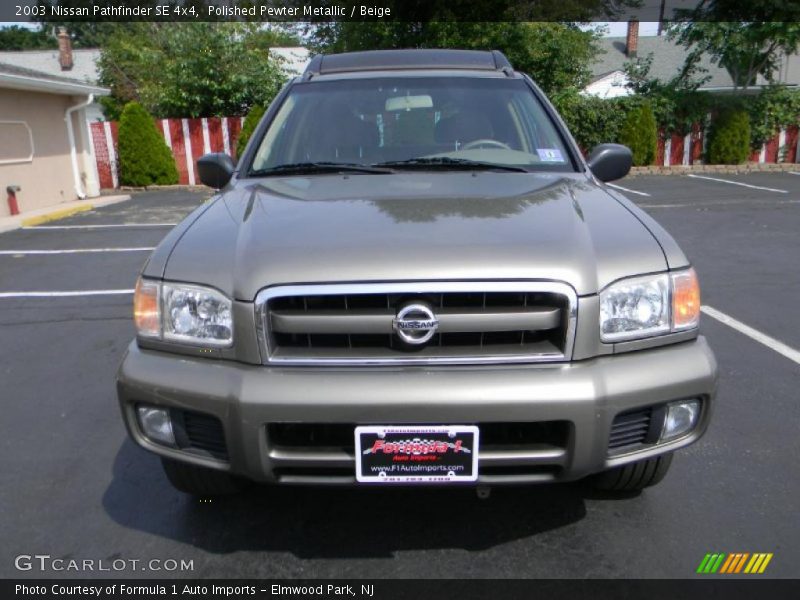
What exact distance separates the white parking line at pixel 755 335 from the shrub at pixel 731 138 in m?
16.3

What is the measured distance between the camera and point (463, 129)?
3.34 metres

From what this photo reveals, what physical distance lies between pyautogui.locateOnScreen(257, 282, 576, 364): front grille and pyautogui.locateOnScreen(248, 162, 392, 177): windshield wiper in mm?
1113

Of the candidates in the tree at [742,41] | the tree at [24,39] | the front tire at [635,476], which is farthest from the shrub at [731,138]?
the tree at [24,39]

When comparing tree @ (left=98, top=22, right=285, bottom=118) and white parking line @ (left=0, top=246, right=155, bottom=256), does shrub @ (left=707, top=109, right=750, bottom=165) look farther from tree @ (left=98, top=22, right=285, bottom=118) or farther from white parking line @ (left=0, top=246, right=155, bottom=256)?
white parking line @ (left=0, top=246, right=155, bottom=256)

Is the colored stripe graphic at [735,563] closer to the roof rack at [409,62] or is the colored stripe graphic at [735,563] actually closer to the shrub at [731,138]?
the roof rack at [409,62]

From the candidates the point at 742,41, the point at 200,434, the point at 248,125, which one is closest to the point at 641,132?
the point at 742,41

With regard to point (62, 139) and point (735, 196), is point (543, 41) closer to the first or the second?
point (735, 196)

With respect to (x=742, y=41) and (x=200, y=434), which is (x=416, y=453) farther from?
(x=742, y=41)

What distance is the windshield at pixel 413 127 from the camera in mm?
3133

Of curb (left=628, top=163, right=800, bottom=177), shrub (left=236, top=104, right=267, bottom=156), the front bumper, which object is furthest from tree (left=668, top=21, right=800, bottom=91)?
the front bumper

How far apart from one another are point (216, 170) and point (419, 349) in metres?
1.80

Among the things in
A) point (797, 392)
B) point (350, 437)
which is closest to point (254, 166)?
point (350, 437)

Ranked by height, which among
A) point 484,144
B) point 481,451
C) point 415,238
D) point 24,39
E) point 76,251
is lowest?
point 76,251

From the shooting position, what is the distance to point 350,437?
6.77 feet
